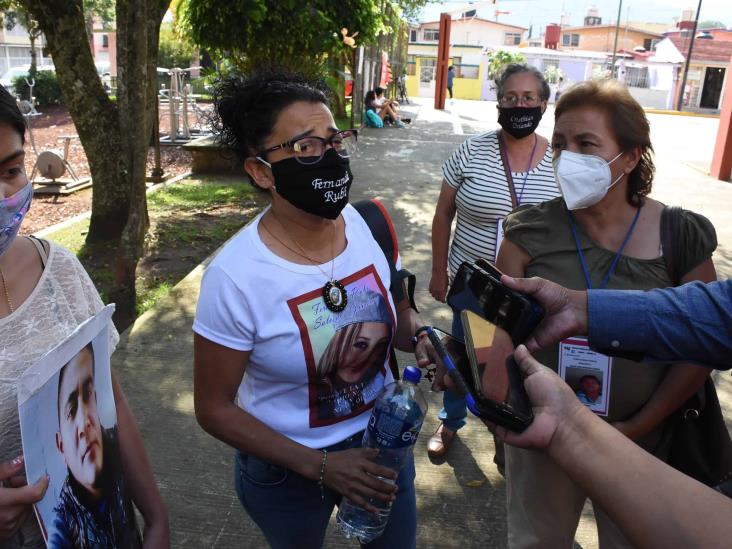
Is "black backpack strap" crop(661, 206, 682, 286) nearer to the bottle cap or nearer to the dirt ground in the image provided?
the bottle cap

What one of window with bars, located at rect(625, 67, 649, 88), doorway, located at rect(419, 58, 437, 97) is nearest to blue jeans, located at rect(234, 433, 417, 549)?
doorway, located at rect(419, 58, 437, 97)

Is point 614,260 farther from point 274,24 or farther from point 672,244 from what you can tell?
point 274,24

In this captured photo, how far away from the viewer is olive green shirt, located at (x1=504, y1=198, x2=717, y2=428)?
2.03 m

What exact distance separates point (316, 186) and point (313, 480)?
839mm

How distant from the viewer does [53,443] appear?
1245 mm

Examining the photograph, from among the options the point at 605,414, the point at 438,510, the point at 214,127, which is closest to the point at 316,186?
the point at 214,127

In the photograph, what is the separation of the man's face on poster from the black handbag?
5.69 ft

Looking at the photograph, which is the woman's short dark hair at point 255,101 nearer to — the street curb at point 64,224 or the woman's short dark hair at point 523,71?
the woman's short dark hair at point 523,71

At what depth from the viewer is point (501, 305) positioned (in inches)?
64.1

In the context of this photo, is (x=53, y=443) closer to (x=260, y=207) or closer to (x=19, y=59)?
(x=260, y=207)

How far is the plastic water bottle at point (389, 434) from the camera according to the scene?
1754 millimetres

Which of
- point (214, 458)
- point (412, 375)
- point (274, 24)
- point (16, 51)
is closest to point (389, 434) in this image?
point (412, 375)

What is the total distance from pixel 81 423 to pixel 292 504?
73 cm

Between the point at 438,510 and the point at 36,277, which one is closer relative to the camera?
the point at 36,277
